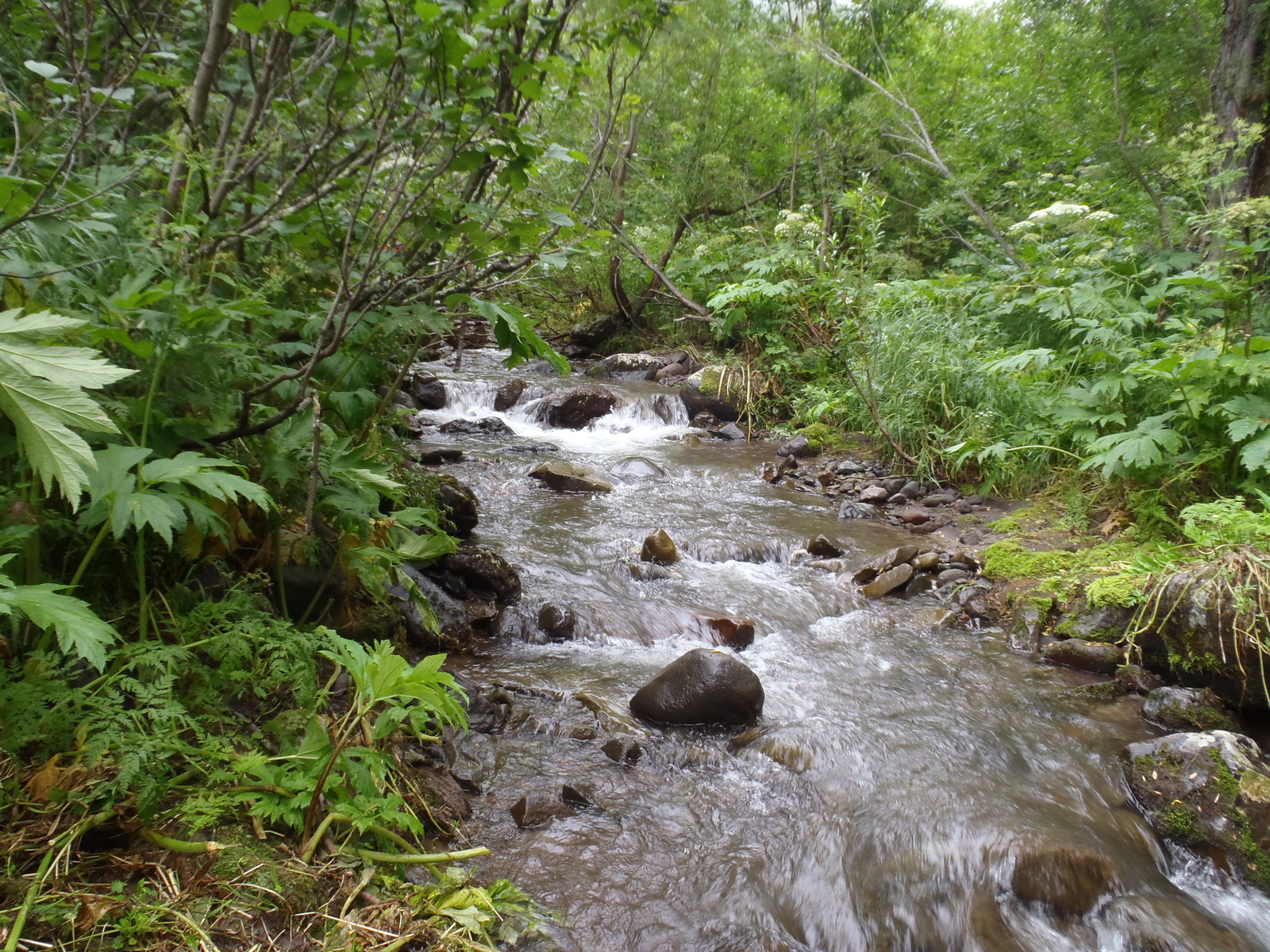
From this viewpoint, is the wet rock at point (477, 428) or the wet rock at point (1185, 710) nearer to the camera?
the wet rock at point (1185, 710)

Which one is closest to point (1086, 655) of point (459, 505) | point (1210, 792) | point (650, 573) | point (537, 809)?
point (1210, 792)

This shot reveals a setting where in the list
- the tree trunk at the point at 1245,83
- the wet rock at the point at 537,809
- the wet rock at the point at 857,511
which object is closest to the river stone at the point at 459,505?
the wet rock at the point at 537,809

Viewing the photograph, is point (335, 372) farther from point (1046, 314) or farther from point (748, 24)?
point (748, 24)

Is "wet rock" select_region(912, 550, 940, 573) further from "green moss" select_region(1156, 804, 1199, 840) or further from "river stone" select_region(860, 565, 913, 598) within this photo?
"green moss" select_region(1156, 804, 1199, 840)

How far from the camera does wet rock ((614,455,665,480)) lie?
27.6 ft

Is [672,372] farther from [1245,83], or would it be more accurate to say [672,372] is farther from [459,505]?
[1245,83]

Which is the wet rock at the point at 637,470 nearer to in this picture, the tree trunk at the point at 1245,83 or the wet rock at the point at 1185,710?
the wet rock at the point at 1185,710

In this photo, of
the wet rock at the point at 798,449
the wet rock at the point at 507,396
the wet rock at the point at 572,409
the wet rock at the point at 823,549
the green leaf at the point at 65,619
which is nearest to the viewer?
the green leaf at the point at 65,619

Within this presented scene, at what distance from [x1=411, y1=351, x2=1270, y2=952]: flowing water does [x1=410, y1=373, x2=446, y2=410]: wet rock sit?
595 cm

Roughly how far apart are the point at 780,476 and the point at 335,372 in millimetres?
6271

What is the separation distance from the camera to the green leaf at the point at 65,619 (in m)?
1.56

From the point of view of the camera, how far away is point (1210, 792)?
3.16 meters

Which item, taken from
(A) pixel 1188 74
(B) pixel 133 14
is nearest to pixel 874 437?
(A) pixel 1188 74

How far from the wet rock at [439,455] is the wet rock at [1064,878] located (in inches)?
256
